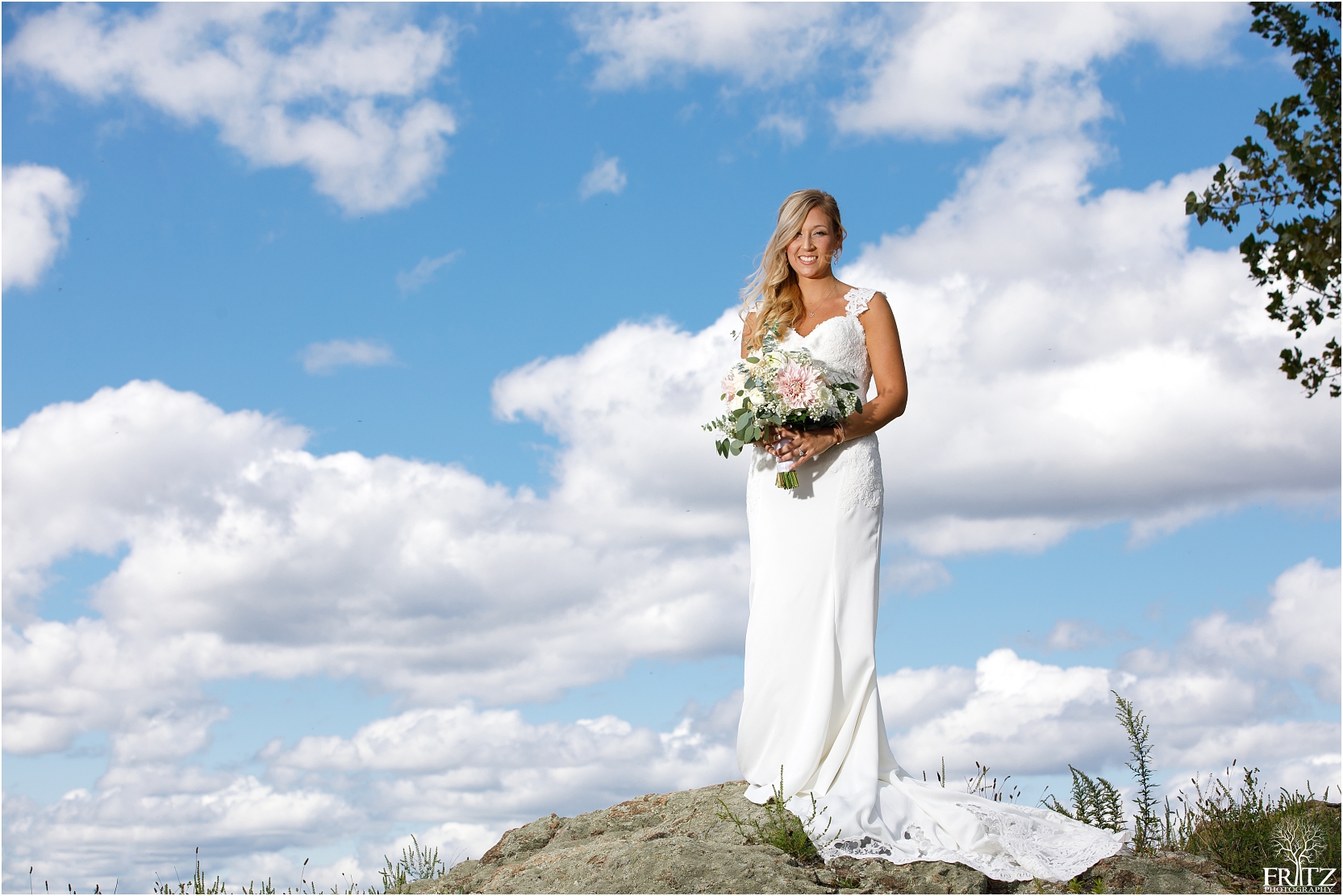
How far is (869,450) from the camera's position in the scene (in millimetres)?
7953

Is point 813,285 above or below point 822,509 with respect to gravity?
above

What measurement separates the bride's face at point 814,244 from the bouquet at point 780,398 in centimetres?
78

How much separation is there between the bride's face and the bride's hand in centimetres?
134

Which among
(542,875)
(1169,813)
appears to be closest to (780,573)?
(542,875)

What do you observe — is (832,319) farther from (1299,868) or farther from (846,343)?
(1299,868)

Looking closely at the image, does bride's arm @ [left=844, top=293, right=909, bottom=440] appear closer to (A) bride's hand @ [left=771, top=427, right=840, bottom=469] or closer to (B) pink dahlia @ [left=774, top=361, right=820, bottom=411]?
(A) bride's hand @ [left=771, top=427, right=840, bottom=469]

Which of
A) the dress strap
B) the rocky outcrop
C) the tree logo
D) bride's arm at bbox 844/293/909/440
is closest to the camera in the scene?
the rocky outcrop

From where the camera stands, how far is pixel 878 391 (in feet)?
26.2

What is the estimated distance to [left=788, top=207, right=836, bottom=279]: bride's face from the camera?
8266 mm

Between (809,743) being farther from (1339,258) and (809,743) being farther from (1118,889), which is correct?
(1339,258)

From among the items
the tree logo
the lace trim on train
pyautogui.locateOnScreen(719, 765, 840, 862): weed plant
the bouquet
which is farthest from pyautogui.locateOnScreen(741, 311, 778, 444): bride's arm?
the tree logo

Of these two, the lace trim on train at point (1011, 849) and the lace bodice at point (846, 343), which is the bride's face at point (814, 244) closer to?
the lace bodice at point (846, 343)

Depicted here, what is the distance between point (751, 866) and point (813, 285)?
13.8 feet

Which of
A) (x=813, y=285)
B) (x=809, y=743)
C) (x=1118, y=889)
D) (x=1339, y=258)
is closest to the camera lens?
(x=1339, y=258)
